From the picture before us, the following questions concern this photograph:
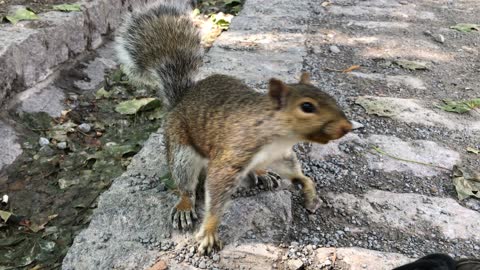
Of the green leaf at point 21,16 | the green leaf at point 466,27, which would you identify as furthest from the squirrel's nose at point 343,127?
the green leaf at point 466,27

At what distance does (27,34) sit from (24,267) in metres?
1.61

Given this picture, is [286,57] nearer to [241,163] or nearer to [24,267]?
[241,163]

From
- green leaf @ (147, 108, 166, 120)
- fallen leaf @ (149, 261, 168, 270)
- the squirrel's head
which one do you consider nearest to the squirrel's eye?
the squirrel's head

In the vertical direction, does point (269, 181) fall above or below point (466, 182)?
above

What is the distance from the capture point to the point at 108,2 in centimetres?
417

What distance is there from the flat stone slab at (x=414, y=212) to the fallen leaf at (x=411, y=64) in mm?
1589

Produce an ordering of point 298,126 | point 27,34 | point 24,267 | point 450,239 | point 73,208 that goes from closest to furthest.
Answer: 1. point 298,126
2. point 450,239
3. point 24,267
4. point 73,208
5. point 27,34

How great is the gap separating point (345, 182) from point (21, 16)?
250cm

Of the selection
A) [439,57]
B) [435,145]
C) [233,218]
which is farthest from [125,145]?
[439,57]

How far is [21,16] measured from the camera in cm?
345

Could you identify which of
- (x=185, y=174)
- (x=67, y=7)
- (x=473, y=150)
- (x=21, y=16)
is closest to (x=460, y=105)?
(x=473, y=150)

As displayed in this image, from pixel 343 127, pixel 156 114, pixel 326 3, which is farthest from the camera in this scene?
pixel 326 3

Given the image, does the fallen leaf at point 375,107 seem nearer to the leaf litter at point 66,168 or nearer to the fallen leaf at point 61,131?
the leaf litter at point 66,168

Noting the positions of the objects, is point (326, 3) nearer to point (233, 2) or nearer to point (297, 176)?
point (233, 2)
